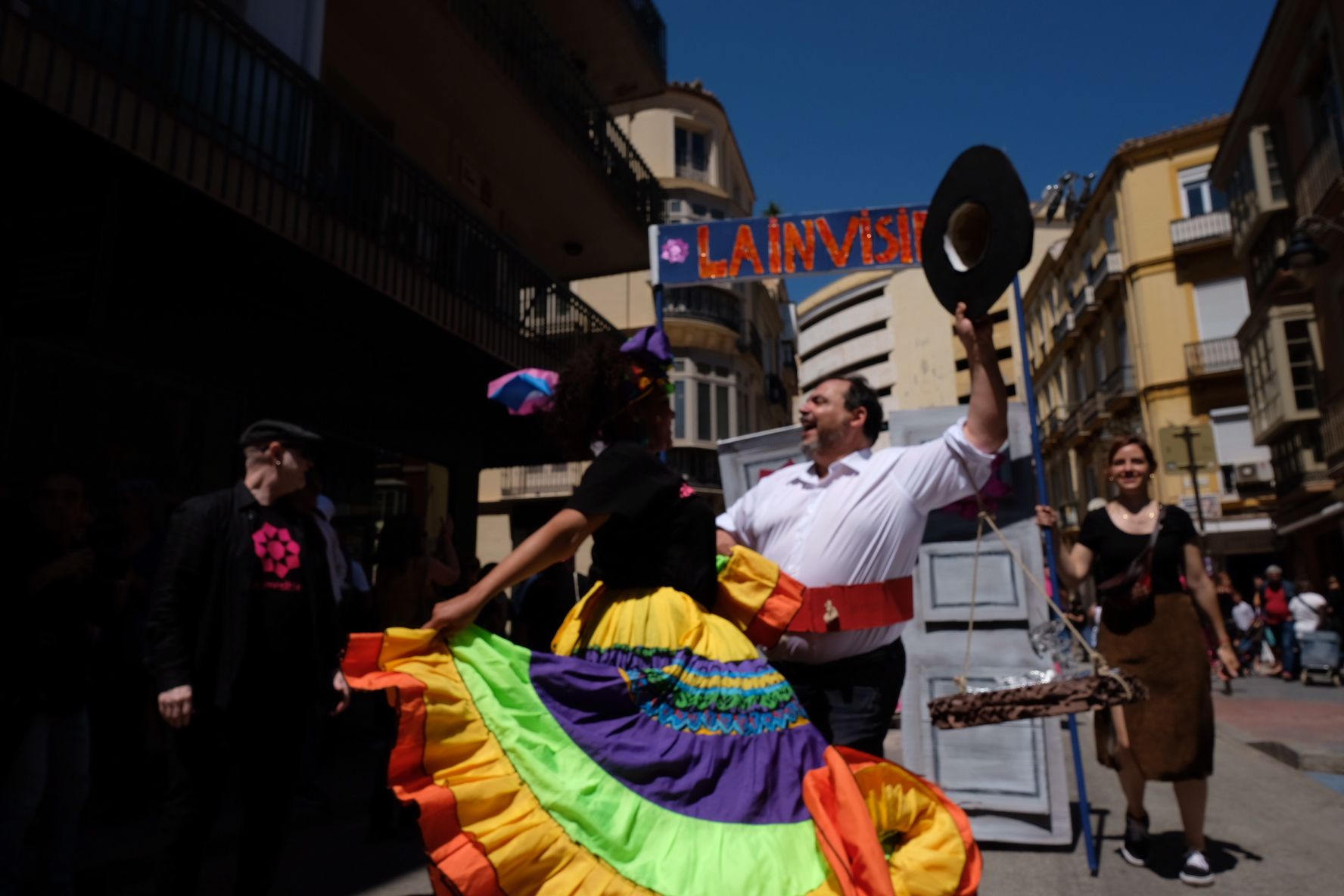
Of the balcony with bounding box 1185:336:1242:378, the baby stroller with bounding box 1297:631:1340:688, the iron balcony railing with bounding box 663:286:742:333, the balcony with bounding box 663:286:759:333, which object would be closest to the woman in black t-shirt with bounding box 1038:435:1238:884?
A: the baby stroller with bounding box 1297:631:1340:688

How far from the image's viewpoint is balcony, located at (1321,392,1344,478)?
19402mm

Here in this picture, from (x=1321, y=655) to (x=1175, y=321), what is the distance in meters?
19.6

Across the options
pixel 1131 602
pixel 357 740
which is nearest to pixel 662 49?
pixel 357 740

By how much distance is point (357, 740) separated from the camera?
8680 millimetres

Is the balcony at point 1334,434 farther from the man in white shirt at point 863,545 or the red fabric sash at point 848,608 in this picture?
the red fabric sash at point 848,608

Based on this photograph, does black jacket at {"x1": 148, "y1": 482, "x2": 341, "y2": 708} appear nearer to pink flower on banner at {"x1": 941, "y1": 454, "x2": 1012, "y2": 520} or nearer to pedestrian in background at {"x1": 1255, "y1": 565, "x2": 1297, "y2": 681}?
pink flower on banner at {"x1": 941, "y1": 454, "x2": 1012, "y2": 520}

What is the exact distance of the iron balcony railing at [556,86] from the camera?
11.2 m

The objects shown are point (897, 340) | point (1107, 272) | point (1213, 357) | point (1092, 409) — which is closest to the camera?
point (1213, 357)

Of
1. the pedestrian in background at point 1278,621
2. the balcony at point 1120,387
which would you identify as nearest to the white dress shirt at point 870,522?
the pedestrian in background at point 1278,621

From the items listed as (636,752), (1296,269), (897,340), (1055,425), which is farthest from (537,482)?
(897,340)

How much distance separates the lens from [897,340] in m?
69.4

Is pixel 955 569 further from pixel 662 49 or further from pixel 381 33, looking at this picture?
pixel 662 49

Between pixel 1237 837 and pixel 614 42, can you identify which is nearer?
pixel 1237 837

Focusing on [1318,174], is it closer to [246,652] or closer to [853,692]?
[853,692]
